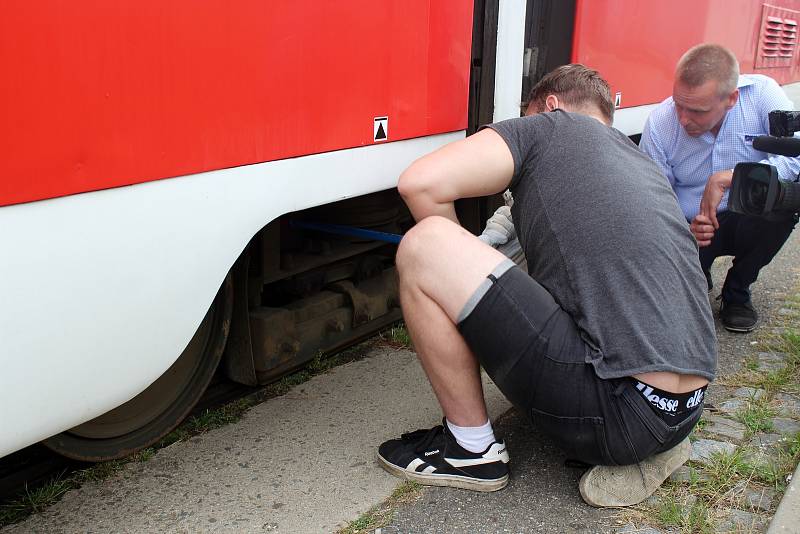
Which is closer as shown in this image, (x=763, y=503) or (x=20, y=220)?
(x=20, y=220)

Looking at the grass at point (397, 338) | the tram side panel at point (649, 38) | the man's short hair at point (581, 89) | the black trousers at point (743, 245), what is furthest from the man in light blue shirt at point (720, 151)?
the grass at point (397, 338)

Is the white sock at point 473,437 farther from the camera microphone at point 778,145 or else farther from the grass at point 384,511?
the camera microphone at point 778,145

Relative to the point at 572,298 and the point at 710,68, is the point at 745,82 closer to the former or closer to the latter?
the point at 710,68

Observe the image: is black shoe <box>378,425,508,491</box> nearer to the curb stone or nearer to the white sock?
the white sock

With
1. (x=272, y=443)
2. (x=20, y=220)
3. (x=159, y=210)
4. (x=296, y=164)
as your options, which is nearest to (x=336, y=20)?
(x=296, y=164)

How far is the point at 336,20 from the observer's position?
2246 millimetres

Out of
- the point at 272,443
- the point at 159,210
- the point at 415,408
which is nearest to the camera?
the point at 159,210

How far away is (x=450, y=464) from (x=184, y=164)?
1.14 metres

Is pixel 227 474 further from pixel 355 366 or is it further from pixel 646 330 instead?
pixel 646 330

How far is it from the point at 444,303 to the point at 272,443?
882 mm

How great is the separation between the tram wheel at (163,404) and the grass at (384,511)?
79 cm

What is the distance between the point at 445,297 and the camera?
2.12 meters

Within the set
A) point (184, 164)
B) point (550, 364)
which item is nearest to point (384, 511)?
point (550, 364)

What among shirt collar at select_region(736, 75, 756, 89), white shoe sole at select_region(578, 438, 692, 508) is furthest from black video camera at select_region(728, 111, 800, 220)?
white shoe sole at select_region(578, 438, 692, 508)
